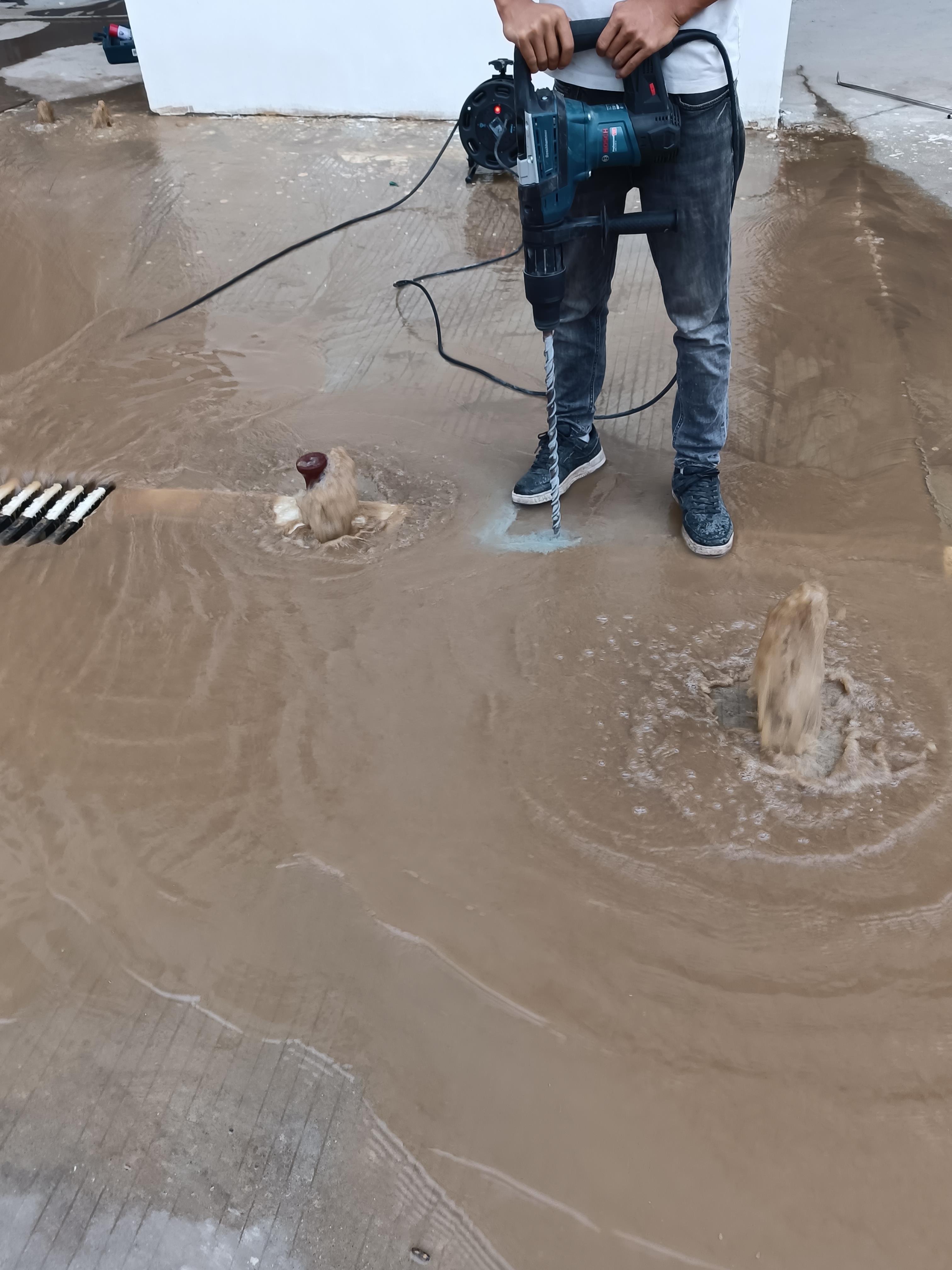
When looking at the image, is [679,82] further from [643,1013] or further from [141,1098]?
[141,1098]

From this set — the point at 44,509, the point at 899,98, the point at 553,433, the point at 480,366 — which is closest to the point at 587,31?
the point at 553,433

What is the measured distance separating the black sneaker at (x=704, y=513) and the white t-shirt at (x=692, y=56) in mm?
902

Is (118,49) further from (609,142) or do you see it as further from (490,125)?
(609,142)

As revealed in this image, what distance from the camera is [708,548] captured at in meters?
2.39

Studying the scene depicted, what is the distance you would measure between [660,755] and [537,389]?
1.66m

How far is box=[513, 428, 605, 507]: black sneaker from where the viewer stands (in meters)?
2.61

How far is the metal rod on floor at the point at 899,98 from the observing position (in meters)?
5.07

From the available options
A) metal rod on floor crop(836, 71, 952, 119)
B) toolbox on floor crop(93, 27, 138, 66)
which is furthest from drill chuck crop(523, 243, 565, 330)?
toolbox on floor crop(93, 27, 138, 66)

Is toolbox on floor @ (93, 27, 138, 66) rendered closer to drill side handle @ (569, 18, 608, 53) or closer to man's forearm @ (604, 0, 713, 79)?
drill side handle @ (569, 18, 608, 53)

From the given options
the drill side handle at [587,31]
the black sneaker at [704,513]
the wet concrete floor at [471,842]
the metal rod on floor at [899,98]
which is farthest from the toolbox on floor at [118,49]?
the black sneaker at [704,513]

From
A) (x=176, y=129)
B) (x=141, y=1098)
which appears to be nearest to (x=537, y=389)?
(x=141, y=1098)

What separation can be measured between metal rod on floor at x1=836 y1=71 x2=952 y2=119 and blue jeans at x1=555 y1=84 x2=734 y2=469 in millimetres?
3840

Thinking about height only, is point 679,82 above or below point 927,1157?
above

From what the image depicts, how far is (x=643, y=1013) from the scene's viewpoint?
1519 millimetres
